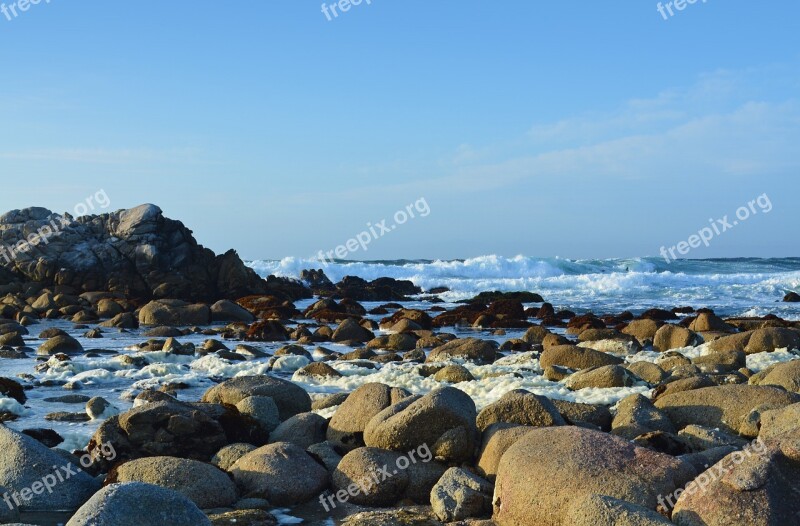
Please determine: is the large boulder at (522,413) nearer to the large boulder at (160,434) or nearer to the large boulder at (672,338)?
the large boulder at (160,434)

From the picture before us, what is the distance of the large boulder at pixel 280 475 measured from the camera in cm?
693

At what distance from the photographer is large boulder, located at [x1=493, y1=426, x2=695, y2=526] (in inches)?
225

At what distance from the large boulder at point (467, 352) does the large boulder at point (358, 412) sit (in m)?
6.58

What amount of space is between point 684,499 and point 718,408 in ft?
12.0

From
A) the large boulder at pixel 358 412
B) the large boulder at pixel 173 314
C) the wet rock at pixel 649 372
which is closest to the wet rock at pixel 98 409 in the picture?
the large boulder at pixel 358 412

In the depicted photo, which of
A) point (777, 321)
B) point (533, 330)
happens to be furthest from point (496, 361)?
point (777, 321)

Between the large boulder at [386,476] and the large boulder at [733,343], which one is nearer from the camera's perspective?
the large boulder at [386,476]

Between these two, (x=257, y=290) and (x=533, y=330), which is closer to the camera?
(x=533, y=330)

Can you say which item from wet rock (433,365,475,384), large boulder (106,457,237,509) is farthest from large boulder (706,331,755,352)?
large boulder (106,457,237,509)

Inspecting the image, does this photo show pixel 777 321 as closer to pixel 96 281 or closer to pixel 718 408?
pixel 718 408

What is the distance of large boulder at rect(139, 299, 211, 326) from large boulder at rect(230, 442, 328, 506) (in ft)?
62.0

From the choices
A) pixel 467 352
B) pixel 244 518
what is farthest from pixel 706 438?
pixel 467 352

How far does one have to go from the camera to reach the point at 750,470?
5473mm

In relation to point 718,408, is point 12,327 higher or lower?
higher
